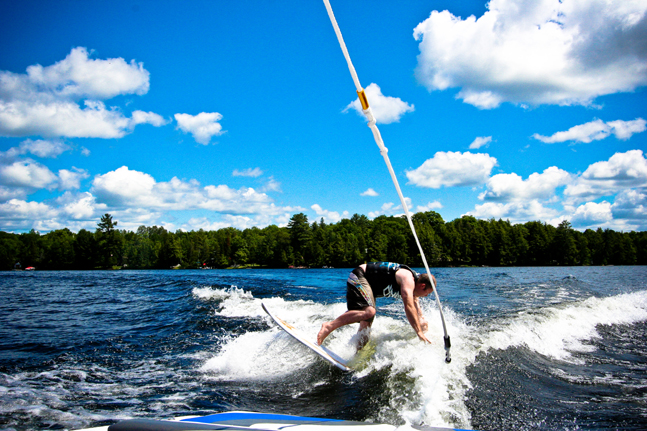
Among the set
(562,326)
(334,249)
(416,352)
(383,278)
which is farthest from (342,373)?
(334,249)

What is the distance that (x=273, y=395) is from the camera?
4.69m

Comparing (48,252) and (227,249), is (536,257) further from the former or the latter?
(48,252)

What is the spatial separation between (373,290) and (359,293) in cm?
37

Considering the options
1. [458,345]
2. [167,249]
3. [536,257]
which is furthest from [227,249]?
[458,345]

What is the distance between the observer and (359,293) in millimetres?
5832

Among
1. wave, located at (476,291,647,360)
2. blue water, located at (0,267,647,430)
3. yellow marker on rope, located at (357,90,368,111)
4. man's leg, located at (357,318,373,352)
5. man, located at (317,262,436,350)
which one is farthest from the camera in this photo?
wave, located at (476,291,647,360)

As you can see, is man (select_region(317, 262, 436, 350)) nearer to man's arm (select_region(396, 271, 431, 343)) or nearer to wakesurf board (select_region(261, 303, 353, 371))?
man's arm (select_region(396, 271, 431, 343))

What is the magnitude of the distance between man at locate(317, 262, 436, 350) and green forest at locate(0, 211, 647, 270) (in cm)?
7960

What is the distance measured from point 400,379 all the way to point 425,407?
86cm

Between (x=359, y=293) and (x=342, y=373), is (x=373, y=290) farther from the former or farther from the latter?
(x=342, y=373)

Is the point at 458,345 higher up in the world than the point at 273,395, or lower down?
higher up

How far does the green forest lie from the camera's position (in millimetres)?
83062

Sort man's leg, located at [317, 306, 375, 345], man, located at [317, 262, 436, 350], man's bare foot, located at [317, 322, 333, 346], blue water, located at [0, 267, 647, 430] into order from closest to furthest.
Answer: blue water, located at [0, 267, 647, 430] → man, located at [317, 262, 436, 350] → man's leg, located at [317, 306, 375, 345] → man's bare foot, located at [317, 322, 333, 346]

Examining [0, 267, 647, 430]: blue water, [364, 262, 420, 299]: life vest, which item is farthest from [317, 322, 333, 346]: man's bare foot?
[364, 262, 420, 299]: life vest
